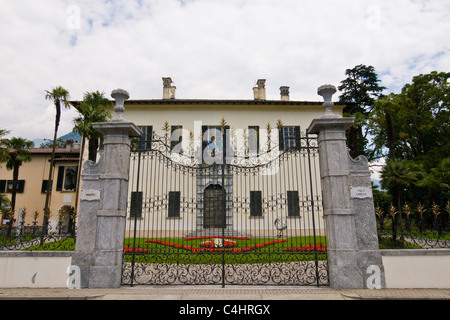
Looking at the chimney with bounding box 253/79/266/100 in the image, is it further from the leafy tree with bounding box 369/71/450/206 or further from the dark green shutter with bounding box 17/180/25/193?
the dark green shutter with bounding box 17/180/25/193

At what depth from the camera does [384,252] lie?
6.55 metres

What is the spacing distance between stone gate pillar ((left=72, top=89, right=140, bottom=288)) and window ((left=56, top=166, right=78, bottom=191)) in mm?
22255

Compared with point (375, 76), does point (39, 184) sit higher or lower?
lower

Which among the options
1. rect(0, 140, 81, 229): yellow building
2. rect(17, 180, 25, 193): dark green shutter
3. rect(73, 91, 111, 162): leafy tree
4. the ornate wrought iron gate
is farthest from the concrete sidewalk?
rect(17, 180, 25, 193): dark green shutter

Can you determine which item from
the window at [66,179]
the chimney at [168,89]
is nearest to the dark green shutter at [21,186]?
the window at [66,179]

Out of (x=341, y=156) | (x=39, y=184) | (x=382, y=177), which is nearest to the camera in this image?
(x=341, y=156)

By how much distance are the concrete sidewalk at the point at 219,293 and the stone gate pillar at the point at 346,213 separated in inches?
14.6

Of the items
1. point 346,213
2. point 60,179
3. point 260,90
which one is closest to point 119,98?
point 346,213

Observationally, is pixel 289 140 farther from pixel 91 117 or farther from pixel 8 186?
pixel 8 186

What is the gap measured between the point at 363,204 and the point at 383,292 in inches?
74.5

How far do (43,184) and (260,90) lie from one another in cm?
2239

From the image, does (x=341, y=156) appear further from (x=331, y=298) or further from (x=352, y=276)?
(x=331, y=298)

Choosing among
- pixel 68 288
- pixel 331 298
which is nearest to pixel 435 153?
pixel 331 298

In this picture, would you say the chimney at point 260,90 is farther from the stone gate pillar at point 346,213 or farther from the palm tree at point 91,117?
the stone gate pillar at point 346,213
